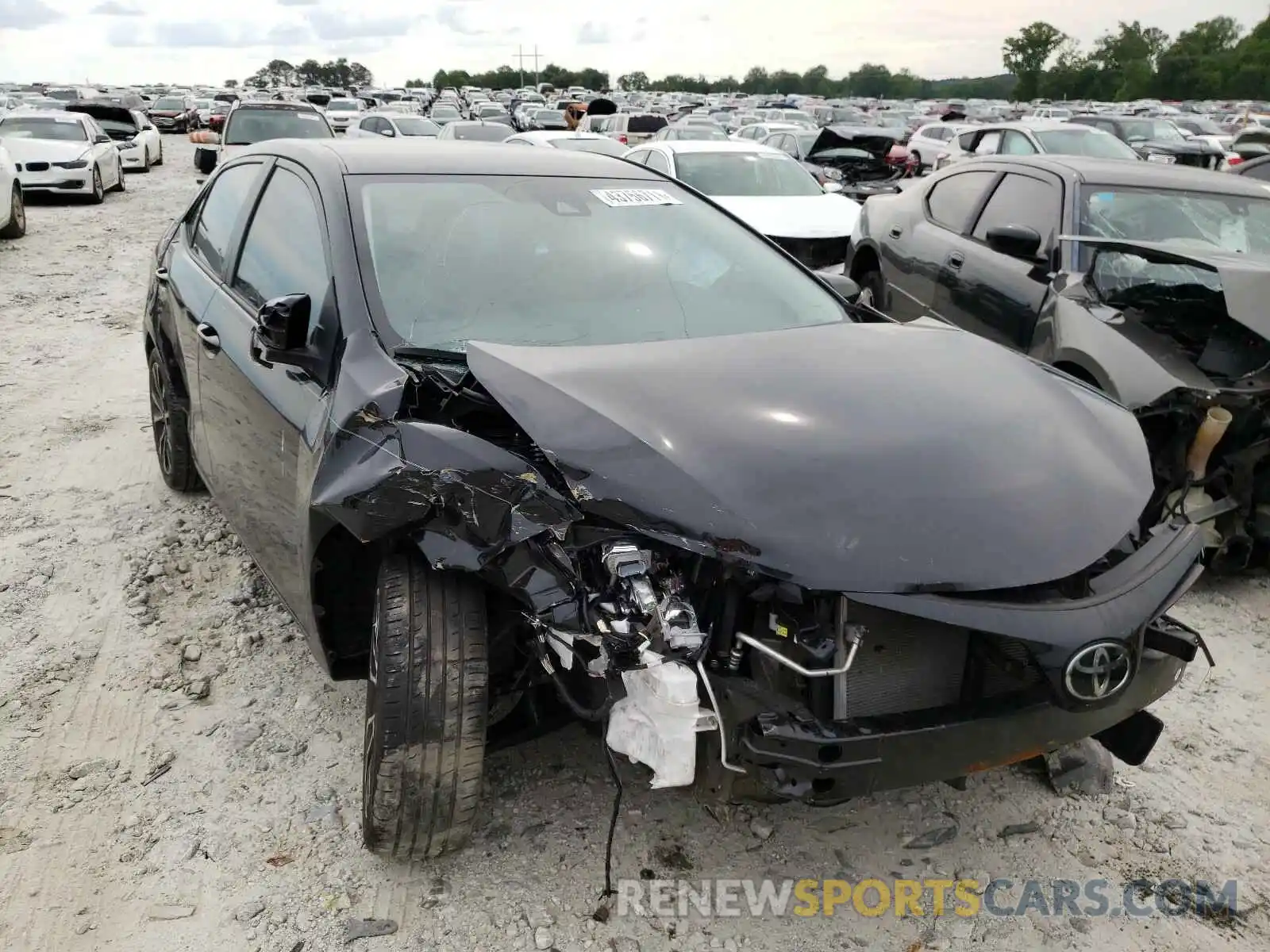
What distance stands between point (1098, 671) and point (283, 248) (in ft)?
8.87

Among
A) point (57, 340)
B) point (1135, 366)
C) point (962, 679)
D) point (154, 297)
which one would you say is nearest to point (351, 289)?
point (962, 679)

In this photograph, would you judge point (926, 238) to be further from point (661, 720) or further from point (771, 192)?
point (661, 720)

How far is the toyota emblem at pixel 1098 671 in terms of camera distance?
2088 mm

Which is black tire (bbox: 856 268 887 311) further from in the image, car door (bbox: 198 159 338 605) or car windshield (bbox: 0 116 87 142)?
car windshield (bbox: 0 116 87 142)

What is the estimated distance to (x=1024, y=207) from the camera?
18.0 feet

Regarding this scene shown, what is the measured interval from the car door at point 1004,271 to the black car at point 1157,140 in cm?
1114

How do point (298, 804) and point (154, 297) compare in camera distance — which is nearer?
point (298, 804)

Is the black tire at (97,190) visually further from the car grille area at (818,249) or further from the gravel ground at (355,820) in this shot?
the gravel ground at (355,820)

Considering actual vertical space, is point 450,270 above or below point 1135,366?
above

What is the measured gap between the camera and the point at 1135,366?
411 centimetres

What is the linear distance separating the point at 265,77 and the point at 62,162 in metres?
93.1

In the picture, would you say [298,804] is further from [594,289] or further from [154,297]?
[154,297]

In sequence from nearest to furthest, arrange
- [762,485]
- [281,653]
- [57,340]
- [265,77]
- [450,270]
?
1. [762,485]
2. [450,270]
3. [281,653]
4. [57,340]
5. [265,77]

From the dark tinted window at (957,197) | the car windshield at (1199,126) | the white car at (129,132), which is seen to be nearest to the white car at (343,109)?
the white car at (129,132)
